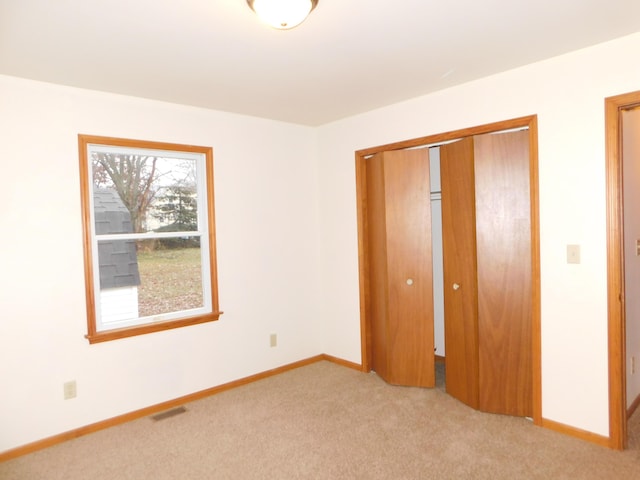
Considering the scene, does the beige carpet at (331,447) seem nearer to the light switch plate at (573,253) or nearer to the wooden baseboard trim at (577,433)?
the wooden baseboard trim at (577,433)

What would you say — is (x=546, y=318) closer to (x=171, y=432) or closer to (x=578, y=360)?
(x=578, y=360)

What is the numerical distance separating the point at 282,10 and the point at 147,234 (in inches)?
82.7

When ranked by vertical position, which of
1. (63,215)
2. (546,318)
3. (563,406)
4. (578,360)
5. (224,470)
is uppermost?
(63,215)

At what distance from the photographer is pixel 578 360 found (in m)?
2.60

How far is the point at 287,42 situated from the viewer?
2.25 meters

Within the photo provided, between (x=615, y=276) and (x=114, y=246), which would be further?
(x=114, y=246)

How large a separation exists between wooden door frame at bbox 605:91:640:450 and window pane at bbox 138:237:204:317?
2932 millimetres

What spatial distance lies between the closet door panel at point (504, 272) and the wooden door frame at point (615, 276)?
472 millimetres

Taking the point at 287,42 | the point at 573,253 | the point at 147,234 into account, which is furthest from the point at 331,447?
the point at 287,42

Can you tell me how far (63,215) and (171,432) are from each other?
1.64m

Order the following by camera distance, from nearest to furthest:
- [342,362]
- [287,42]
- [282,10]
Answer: [282,10] → [287,42] → [342,362]

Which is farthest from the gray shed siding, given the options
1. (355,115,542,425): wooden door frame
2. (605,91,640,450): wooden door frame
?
(605,91,640,450): wooden door frame

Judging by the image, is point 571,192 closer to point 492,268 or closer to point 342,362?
point 492,268

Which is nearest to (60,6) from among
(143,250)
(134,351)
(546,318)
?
(143,250)
